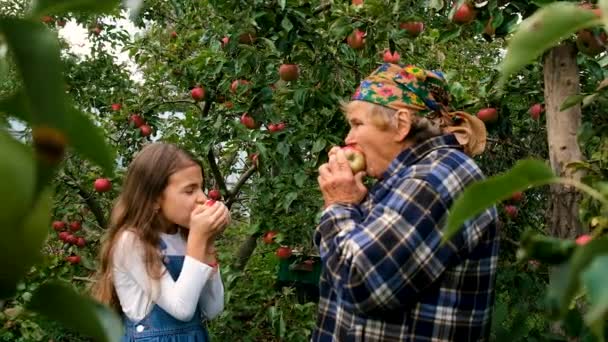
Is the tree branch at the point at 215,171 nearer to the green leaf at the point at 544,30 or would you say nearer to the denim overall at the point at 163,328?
the denim overall at the point at 163,328

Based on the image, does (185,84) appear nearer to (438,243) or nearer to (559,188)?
(559,188)

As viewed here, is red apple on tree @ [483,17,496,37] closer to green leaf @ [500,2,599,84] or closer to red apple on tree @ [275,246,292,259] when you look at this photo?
red apple on tree @ [275,246,292,259]

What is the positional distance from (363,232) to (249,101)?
144cm

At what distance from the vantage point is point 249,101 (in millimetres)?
2920

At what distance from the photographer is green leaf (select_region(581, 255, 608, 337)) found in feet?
1.03

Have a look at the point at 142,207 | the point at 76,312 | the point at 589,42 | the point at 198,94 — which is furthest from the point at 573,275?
the point at 198,94

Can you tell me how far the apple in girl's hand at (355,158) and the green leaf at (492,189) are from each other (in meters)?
1.31

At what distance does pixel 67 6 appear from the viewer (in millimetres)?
298

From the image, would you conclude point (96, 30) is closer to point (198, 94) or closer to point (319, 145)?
point (198, 94)

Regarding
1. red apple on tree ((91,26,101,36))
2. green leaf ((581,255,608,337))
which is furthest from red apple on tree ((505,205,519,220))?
red apple on tree ((91,26,101,36))

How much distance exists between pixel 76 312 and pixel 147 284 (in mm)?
1698

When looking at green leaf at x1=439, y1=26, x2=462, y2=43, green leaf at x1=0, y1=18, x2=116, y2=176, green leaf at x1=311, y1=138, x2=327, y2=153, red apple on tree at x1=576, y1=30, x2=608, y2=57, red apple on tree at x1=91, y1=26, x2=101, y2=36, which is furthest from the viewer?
red apple on tree at x1=91, y1=26, x2=101, y2=36

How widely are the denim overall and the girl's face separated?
0.09m

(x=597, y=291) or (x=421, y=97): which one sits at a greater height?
(x=421, y=97)
